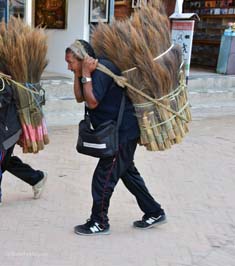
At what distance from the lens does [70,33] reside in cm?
857

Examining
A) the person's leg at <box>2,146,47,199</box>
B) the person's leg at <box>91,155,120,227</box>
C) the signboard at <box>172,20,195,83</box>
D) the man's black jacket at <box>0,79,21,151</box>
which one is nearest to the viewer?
the person's leg at <box>91,155,120,227</box>

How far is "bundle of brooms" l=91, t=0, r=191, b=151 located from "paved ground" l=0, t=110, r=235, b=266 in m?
0.79

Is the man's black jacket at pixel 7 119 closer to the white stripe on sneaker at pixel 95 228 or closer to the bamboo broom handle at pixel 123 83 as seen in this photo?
the bamboo broom handle at pixel 123 83

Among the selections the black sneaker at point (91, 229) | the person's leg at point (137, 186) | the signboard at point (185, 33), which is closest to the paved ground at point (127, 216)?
the black sneaker at point (91, 229)

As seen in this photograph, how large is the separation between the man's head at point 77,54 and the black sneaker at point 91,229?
1172 mm

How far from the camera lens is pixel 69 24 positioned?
8562 mm

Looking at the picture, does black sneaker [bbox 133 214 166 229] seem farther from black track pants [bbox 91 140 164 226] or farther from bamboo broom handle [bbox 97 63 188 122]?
bamboo broom handle [bbox 97 63 188 122]

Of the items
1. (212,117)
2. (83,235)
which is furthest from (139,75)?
(212,117)

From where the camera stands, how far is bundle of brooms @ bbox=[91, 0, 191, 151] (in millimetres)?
3213

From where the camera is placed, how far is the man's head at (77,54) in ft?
10.3

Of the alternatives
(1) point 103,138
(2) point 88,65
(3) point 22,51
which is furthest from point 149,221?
(3) point 22,51

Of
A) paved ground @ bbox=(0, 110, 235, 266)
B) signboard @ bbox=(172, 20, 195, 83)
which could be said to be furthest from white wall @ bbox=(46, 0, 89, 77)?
paved ground @ bbox=(0, 110, 235, 266)

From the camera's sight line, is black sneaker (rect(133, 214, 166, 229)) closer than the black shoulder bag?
No

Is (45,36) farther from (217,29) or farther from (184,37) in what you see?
(217,29)
